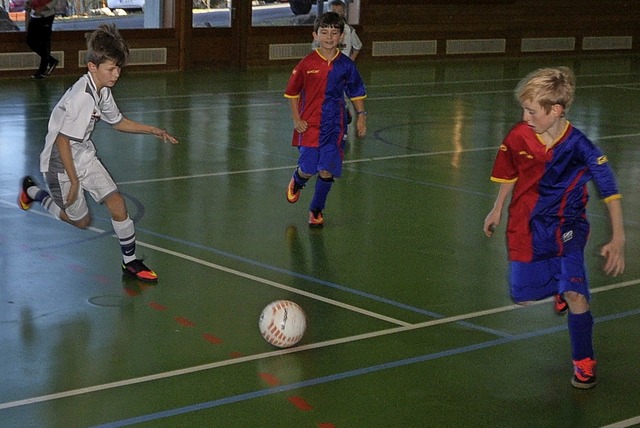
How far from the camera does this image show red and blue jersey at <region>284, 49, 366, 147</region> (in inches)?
353

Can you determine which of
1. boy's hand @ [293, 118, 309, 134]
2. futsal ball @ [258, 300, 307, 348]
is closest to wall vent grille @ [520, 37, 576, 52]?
boy's hand @ [293, 118, 309, 134]

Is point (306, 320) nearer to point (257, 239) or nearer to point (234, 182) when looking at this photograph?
point (257, 239)

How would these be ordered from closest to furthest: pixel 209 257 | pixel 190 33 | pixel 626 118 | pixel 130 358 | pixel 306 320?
1. pixel 130 358
2. pixel 306 320
3. pixel 209 257
4. pixel 626 118
5. pixel 190 33

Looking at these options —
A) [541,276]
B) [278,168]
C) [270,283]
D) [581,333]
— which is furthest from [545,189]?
[278,168]

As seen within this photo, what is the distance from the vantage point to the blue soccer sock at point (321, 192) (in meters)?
8.97

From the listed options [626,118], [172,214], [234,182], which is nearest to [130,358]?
[172,214]

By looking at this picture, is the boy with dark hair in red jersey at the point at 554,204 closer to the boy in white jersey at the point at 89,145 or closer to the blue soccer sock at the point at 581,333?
the blue soccer sock at the point at 581,333

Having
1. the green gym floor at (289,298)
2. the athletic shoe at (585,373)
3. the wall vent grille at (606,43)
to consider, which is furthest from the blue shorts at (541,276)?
the wall vent grille at (606,43)

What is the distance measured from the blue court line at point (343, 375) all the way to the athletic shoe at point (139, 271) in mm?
2077

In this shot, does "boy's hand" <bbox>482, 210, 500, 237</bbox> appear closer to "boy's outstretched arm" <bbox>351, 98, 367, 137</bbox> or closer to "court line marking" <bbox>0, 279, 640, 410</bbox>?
"court line marking" <bbox>0, 279, 640, 410</bbox>

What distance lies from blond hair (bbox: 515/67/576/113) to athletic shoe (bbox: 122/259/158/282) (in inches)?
120

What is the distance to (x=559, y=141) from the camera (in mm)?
5379

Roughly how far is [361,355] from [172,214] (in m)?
3.81

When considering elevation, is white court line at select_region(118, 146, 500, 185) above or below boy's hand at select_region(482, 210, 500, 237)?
below
